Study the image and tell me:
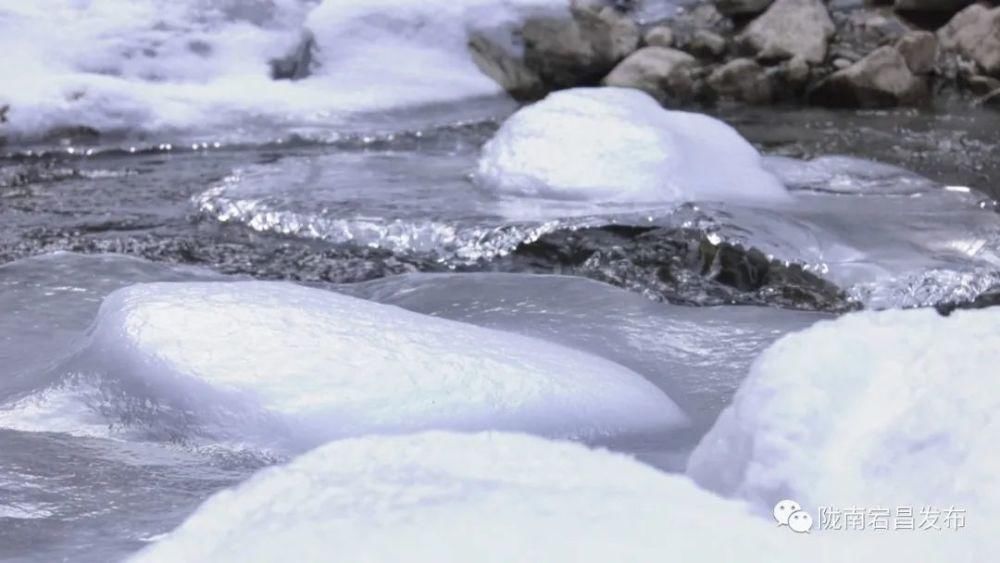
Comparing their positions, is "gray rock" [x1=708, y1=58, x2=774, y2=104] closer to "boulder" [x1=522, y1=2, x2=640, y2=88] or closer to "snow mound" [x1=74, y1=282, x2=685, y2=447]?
"boulder" [x1=522, y1=2, x2=640, y2=88]

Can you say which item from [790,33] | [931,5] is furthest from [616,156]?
[931,5]

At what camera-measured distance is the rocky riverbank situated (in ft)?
21.6

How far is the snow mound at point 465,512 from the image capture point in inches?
40.1

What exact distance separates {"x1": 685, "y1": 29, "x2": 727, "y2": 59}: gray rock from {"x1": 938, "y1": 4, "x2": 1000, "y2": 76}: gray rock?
4.43 feet

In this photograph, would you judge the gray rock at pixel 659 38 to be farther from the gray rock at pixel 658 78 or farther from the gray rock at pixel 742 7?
the gray rock at pixel 658 78

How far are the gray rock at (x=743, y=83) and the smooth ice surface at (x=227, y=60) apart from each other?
3.49 feet

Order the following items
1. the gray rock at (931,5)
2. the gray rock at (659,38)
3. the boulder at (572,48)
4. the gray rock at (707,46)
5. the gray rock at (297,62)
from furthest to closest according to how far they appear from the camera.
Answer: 1. the gray rock at (931,5)
2. the gray rock at (659,38)
3. the gray rock at (707,46)
4. the boulder at (572,48)
5. the gray rock at (297,62)

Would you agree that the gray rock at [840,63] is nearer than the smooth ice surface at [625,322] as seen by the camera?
No

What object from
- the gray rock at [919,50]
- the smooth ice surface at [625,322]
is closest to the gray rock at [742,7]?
the gray rock at [919,50]

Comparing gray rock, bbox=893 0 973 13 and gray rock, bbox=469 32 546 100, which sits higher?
gray rock, bbox=893 0 973 13

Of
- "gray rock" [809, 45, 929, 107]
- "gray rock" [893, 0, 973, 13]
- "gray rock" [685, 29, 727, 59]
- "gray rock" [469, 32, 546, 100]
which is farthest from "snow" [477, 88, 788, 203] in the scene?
"gray rock" [893, 0, 973, 13]

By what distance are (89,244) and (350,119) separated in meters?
2.41

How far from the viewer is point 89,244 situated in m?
3.72

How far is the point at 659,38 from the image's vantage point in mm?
7668
